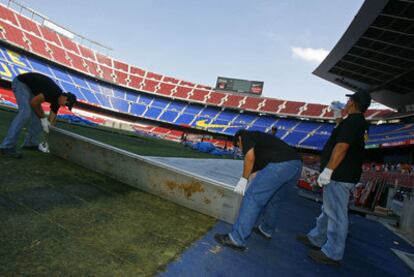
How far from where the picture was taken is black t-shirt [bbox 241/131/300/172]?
10.1 feet

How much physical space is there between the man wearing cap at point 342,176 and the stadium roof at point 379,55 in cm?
1576

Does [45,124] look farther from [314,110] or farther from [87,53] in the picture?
[87,53]

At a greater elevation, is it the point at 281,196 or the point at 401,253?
the point at 281,196

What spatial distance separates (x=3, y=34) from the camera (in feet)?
106

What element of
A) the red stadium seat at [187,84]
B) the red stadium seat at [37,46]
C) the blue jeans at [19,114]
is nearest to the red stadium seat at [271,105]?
the red stadium seat at [187,84]

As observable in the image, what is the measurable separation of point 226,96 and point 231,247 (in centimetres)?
4906

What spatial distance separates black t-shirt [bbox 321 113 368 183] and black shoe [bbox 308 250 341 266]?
100 cm

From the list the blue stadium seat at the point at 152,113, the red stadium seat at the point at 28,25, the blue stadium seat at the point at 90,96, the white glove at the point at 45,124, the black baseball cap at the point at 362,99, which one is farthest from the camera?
the blue stadium seat at the point at 152,113

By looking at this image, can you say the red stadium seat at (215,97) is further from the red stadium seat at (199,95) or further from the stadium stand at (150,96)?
the red stadium seat at (199,95)

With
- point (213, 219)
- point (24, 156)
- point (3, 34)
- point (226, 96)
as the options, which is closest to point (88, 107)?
point (3, 34)

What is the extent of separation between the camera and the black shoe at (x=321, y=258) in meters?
3.06

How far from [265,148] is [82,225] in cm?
229

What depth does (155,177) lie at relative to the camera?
399 centimetres

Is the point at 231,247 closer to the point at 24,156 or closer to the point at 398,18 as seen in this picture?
the point at 24,156
